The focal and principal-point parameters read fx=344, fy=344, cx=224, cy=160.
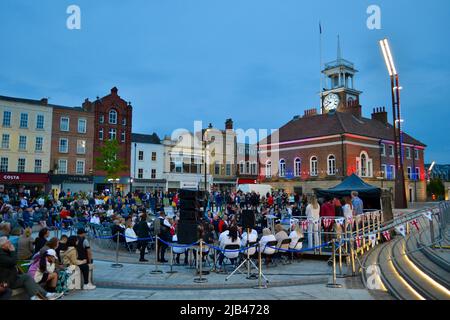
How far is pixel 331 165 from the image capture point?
44969 mm

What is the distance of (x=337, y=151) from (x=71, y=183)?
33337mm

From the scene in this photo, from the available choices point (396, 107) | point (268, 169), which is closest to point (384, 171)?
point (268, 169)

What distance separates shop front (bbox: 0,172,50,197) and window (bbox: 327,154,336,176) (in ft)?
114

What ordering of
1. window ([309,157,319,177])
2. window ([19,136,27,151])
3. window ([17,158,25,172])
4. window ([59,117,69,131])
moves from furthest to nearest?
window ([309,157,319,177]) < window ([59,117,69,131]) < window ([19,136,27,151]) < window ([17,158,25,172])

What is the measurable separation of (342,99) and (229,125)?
1921cm

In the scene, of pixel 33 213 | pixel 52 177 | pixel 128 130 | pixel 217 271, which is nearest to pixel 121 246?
pixel 217 271

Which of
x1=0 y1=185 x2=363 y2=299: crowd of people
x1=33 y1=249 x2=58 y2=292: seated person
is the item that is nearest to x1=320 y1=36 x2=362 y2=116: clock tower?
x1=0 y1=185 x2=363 y2=299: crowd of people

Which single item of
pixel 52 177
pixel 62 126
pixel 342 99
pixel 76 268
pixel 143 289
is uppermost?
pixel 342 99

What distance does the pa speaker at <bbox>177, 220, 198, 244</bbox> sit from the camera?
1026 centimetres

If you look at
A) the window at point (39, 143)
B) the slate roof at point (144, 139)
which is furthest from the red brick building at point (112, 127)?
the window at point (39, 143)

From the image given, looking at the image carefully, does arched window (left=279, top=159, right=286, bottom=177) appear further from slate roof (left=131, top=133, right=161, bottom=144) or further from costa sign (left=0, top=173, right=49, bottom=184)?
costa sign (left=0, top=173, right=49, bottom=184)

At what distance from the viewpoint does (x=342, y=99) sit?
187 ft
